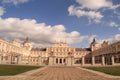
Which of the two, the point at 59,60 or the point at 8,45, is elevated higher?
the point at 8,45

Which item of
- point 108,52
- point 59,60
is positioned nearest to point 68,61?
point 108,52

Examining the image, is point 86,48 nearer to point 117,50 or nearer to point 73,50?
point 73,50

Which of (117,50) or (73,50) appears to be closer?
(117,50)

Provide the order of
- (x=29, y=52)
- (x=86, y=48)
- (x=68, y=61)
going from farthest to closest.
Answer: (x=86, y=48), (x=29, y=52), (x=68, y=61)

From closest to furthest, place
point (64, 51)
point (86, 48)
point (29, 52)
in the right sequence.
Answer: point (64, 51) < point (29, 52) < point (86, 48)

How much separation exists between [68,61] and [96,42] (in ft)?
303

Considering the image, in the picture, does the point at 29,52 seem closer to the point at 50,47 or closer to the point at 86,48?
the point at 50,47

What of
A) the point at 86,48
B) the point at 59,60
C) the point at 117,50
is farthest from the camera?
the point at 86,48

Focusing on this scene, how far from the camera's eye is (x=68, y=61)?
62.0 m

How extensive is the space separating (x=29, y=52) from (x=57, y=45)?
2587 cm

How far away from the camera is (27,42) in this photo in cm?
15462

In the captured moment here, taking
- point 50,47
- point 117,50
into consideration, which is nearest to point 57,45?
point 50,47

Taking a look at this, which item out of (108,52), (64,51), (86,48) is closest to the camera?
(108,52)

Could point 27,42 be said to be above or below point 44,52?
above
